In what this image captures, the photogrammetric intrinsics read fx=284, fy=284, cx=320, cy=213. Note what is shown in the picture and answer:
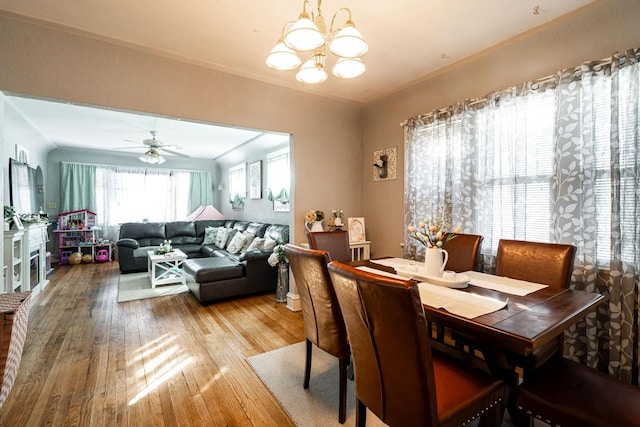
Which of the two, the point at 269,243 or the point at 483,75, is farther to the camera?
the point at 269,243

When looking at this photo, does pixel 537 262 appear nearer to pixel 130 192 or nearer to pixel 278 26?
pixel 278 26

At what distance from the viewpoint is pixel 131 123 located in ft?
15.5

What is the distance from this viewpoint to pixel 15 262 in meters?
3.41

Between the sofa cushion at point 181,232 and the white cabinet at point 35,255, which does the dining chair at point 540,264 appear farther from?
the sofa cushion at point 181,232

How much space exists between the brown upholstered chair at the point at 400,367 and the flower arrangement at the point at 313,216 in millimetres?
2178

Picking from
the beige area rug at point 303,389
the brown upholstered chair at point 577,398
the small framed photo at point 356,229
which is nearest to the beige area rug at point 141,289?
the beige area rug at point 303,389

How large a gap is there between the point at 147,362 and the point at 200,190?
21.0 ft

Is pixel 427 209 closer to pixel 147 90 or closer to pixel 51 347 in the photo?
pixel 147 90

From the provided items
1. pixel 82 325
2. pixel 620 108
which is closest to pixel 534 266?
pixel 620 108

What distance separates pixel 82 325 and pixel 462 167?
13.6 ft

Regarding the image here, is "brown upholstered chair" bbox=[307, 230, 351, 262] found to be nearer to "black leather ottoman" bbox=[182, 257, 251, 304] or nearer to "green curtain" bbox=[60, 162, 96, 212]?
"black leather ottoman" bbox=[182, 257, 251, 304]

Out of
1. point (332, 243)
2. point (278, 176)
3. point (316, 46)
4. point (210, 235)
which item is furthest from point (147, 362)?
point (210, 235)

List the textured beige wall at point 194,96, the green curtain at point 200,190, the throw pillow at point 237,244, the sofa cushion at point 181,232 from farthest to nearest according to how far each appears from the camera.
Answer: the green curtain at point 200,190 → the sofa cushion at point 181,232 → the throw pillow at point 237,244 → the textured beige wall at point 194,96

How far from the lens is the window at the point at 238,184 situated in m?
6.96
